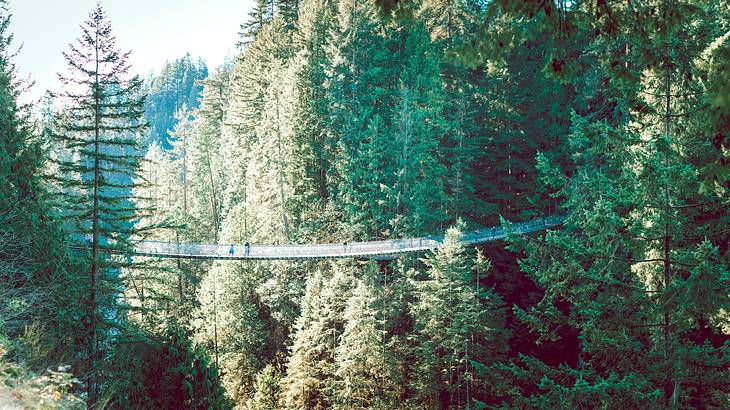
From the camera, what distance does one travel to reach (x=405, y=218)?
21.7 meters

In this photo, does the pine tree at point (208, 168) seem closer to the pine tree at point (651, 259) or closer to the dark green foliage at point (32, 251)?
the dark green foliage at point (32, 251)

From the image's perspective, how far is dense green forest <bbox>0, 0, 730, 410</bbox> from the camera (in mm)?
7250

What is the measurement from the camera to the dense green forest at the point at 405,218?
7.25 m

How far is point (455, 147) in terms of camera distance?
2416 centimetres

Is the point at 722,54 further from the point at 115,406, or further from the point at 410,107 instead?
the point at 410,107

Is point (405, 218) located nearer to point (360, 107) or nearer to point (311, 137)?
point (360, 107)

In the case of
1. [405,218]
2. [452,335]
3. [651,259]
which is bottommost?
[452,335]

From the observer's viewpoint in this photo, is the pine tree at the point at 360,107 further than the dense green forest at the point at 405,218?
Yes

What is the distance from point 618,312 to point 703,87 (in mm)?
3370

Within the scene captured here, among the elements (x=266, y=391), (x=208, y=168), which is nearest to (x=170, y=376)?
(x=266, y=391)

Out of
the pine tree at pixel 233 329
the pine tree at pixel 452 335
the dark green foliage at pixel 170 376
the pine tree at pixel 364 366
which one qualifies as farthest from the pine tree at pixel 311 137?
the dark green foliage at pixel 170 376

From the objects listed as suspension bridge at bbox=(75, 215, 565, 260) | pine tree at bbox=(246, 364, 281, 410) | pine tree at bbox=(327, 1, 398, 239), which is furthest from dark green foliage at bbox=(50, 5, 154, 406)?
pine tree at bbox=(327, 1, 398, 239)

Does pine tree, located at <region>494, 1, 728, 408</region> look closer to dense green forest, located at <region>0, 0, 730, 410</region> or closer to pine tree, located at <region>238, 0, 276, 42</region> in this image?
dense green forest, located at <region>0, 0, 730, 410</region>

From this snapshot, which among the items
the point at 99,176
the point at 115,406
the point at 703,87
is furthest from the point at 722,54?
the point at 99,176
